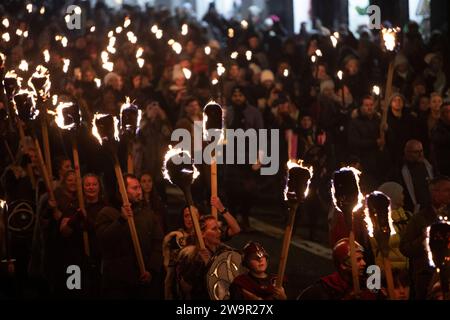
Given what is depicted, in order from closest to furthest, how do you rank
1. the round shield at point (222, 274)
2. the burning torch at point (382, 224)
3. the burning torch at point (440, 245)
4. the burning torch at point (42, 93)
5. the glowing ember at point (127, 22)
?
the burning torch at point (440, 245) → the burning torch at point (382, 224) → the round shield at point (222, 274) → the burning torch at point (42, 93) → the glowing ember at point (127, 22)

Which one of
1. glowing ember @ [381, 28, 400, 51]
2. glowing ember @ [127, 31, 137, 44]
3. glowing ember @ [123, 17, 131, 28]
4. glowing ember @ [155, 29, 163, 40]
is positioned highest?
glowing ember @ [123, 17, 131, 28]

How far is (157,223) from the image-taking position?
1193 centimetres

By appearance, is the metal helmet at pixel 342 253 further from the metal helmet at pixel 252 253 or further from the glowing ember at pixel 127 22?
the glowing ember at pixel 127 22

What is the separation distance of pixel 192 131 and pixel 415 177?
9.20 feet

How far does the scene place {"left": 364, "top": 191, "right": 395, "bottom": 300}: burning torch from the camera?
391 inches

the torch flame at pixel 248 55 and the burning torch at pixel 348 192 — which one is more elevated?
the torch flame at pixel 248 55

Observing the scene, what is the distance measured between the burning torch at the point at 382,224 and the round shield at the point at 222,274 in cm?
121

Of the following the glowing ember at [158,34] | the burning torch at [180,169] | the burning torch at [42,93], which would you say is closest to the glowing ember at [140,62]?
the glowing ember at [158,34]

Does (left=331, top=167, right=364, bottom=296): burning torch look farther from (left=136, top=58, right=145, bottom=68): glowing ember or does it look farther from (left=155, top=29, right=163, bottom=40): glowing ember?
(left=155, top=29, right=163, bottom=40): glowing ember

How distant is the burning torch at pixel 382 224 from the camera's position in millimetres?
9930

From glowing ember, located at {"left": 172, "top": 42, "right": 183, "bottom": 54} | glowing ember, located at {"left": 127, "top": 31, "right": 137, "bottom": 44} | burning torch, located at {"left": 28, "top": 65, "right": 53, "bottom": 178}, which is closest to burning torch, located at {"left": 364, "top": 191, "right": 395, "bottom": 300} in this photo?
burning torch, located at {"left": 28, "top": 65, "right": 53, "bottom": 178}

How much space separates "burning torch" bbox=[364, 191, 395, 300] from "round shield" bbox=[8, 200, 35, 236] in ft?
13.8

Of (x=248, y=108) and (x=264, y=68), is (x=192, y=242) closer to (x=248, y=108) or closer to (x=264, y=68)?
(x=248, y=108)
